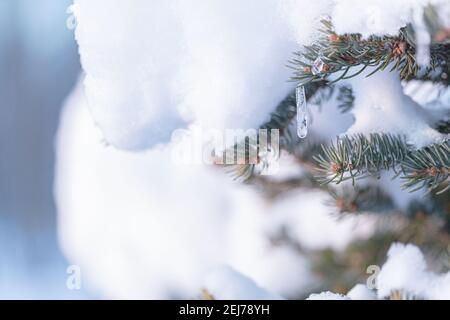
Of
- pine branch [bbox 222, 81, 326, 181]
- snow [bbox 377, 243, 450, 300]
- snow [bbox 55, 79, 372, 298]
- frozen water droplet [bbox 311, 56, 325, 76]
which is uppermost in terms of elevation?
frozen water droplet [bbox 311, 56, 325, 76]

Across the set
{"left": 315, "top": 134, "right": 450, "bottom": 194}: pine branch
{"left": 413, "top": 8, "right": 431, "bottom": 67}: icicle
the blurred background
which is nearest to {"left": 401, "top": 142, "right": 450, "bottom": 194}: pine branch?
{"left": 315, "top": 134, "right": 450, "bottom": 194}: pine branch

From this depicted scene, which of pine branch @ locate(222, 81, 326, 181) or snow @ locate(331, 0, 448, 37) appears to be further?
pine branch @ locate(222, 81, 326, 181)

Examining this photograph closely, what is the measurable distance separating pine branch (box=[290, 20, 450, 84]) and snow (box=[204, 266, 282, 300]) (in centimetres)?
29

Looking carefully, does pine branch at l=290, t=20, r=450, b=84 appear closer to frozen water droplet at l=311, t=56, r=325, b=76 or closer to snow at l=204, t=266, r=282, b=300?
frozen water droplet at l=311, t=56, r=325, b=76

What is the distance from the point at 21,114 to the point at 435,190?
1.85ft

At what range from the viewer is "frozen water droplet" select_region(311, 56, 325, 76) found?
0.57m

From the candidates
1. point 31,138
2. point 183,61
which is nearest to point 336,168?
point 183,61

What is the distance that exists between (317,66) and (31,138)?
418mm

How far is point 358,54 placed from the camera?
0.55 meters

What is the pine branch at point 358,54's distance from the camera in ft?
1.79

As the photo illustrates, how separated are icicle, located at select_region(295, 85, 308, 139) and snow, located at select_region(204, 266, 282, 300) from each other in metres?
0.21

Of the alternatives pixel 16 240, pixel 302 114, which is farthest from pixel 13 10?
pixel 302 114

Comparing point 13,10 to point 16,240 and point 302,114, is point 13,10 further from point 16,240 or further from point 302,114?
point 302,114

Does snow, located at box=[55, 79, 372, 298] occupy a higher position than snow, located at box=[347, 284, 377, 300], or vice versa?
snow, located at box=[55, 79, 372, 298]
